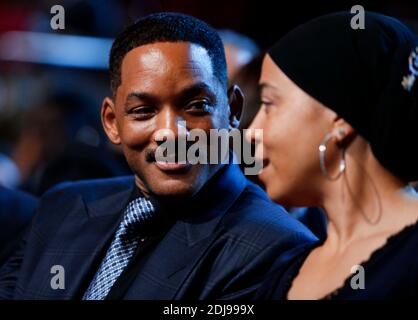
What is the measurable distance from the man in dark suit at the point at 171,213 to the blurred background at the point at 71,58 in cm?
114

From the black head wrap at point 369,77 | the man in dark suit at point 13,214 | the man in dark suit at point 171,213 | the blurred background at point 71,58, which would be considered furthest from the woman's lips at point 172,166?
the blurred background at point 71,58

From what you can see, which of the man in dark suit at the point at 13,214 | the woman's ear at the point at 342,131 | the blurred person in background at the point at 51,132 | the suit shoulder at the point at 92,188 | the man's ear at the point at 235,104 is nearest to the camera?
the woman's ear at the point at 342,131

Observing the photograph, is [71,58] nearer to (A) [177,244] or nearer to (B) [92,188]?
(B) [92,188]

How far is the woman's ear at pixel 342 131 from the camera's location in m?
1.91

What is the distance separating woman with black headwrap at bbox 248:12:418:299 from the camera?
1.80 m

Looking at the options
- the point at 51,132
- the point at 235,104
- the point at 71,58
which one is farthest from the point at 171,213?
the point at 71,58

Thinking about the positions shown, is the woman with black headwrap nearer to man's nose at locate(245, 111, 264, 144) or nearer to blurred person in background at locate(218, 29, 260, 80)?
man's nose at locate(245, 111, 264, 144)

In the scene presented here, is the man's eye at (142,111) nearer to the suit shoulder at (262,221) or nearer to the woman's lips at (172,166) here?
the woman's lips at (172,166)

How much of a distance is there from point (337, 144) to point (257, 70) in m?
1.29

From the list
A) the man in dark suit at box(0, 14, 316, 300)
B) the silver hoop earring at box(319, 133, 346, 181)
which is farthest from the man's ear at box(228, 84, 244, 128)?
the silver hoop earring at box(319, 133, 346, 181)

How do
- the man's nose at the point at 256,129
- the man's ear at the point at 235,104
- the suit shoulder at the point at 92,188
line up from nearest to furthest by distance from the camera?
1. the man's nose at the point at 256,129
2. the man's ear at the point at 235,104
3. the suit shoulder at the point at 92,188

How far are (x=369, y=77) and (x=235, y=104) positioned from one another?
2.17 ft

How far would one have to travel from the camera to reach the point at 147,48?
7.48 ft
